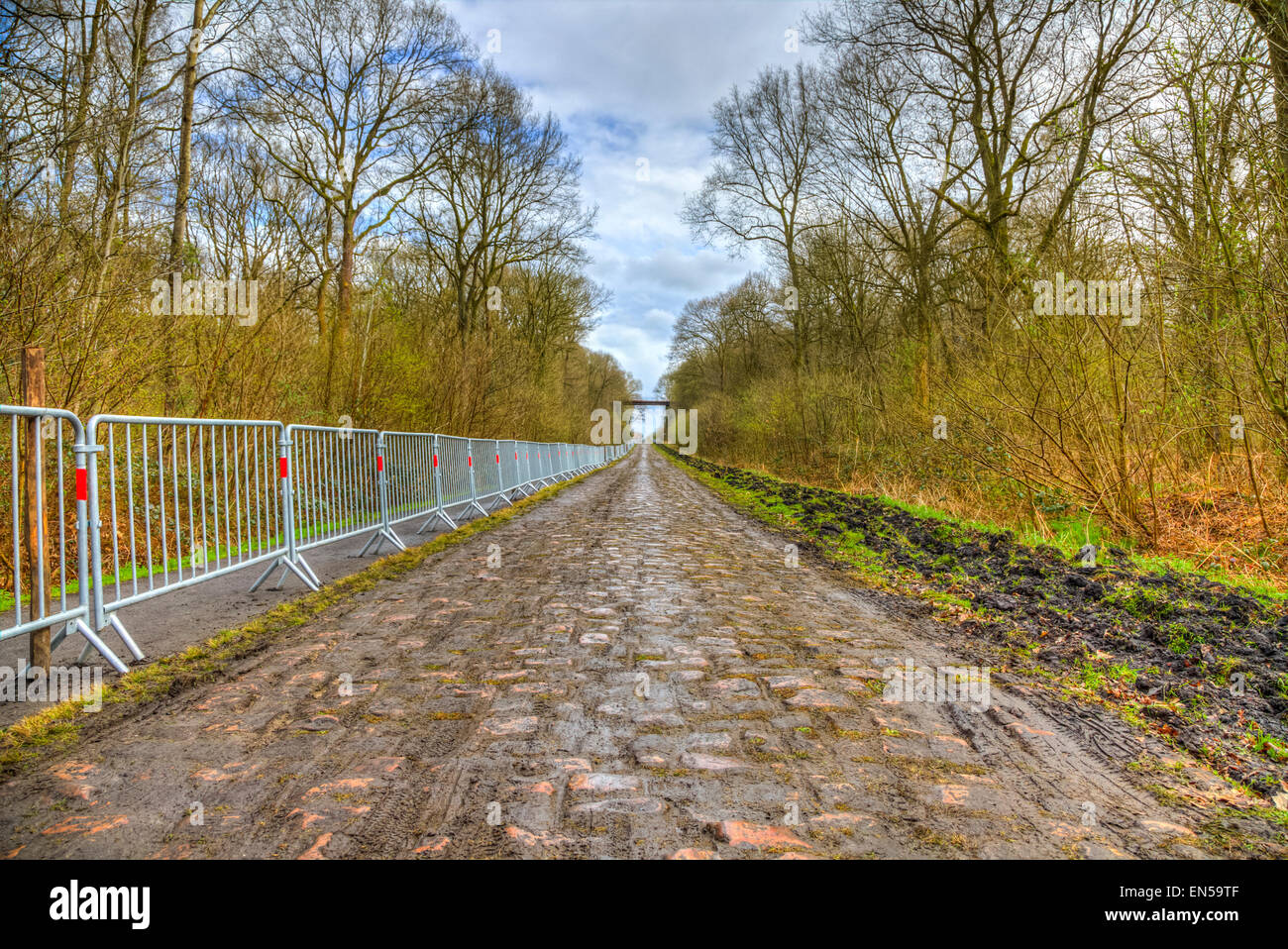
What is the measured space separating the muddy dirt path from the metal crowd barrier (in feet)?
3.97

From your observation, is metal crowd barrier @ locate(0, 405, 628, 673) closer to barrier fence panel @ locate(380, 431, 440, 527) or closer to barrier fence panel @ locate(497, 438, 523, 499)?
barrier fence panel @ locate(380, 431, 440, 527)

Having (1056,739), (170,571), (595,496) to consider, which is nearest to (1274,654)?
(1056,739)

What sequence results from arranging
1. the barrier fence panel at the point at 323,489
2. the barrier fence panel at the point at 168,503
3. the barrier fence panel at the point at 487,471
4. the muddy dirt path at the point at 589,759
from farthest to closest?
the barrier fence panel at the point at 487,471 → the barrier fence panel at the point at 323,489 → the barrier fence panel at the point at 168,503 → the muddy dirt path at the point at 589,759

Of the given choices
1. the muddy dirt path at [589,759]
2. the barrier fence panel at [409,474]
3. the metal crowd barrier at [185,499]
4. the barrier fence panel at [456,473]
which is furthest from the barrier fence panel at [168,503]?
the barrier fence panel at [456,473]

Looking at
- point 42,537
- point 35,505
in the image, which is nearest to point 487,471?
point 35,505

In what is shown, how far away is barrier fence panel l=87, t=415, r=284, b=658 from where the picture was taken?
5.25 m

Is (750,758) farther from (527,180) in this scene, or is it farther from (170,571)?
(527,180)

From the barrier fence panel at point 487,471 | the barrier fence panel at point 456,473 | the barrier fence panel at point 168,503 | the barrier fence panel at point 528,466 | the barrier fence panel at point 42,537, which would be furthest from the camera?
the barrier fence panel at point 528,466

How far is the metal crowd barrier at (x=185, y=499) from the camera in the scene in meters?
4.54

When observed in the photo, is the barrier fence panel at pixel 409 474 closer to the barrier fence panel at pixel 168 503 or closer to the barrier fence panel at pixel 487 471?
the barrier fence panel at pixel 168 503

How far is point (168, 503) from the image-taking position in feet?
30.6

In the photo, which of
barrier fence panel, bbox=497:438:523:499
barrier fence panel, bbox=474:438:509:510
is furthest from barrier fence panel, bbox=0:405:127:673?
barrier fence panel, bbox=497:438:523:499

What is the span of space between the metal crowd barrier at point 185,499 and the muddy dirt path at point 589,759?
47.6 inches

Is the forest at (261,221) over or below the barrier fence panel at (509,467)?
over
